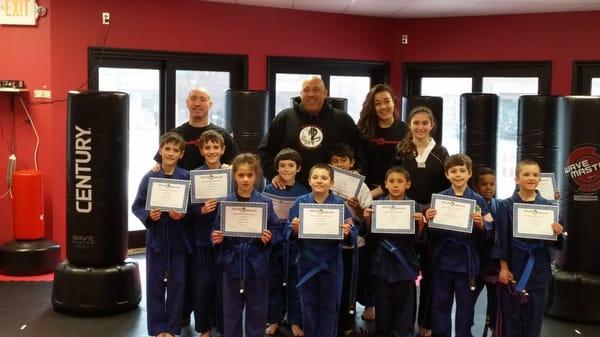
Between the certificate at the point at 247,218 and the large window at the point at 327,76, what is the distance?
3.53 metres

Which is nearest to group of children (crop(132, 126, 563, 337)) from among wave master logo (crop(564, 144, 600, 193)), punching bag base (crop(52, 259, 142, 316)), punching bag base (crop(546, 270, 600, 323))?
punching bag base (crop(52, 259, 142, 316))

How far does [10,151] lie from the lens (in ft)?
18.5

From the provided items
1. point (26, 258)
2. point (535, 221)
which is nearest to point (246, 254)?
point (535, 221)

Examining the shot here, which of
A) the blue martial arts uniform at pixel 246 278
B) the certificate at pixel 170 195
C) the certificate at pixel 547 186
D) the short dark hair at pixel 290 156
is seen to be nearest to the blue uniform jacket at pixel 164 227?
the certificate at pixel 170 195

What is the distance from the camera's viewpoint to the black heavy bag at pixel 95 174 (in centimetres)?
413

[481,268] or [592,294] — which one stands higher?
[481,268]

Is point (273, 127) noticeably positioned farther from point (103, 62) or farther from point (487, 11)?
point (487, 11)

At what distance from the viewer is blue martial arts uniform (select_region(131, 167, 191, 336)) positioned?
359 cm

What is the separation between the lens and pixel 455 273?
3.45m

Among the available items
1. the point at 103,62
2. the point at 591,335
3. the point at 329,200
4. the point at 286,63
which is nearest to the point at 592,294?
the point at 591,335

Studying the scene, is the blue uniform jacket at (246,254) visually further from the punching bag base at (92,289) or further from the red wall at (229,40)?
the red wall at (229,40)

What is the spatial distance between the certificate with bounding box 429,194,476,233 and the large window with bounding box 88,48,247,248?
143 inches

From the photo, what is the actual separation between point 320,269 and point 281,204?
20.6 inches

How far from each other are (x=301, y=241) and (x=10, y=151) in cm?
348
